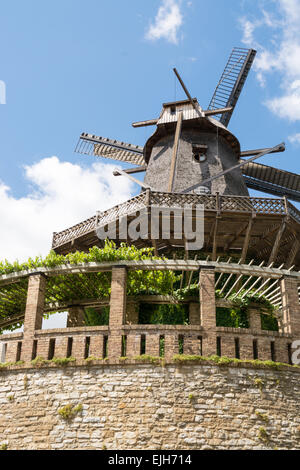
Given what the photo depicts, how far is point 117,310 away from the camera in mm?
10844

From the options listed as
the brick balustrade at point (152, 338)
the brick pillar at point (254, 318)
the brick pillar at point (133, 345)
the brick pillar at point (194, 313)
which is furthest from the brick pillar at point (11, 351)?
the brick pillar at point (254, 318)

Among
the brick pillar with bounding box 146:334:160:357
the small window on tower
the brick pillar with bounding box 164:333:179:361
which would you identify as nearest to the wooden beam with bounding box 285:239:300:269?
the small window on tower

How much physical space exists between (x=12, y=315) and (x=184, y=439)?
7062 millimetres

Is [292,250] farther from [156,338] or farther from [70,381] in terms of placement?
[70,381]

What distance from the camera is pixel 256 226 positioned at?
1748 cm

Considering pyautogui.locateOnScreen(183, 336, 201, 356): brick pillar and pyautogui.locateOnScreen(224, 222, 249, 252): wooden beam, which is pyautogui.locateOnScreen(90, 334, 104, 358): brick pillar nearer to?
pyautogui.locateOnScreen(183, 336, 201, 356): brick pillar

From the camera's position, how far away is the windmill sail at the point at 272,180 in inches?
980

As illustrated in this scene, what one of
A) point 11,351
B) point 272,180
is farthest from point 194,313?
point 272,180

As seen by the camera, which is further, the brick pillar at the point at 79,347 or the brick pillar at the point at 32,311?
the brick pillar at the point at 32,311

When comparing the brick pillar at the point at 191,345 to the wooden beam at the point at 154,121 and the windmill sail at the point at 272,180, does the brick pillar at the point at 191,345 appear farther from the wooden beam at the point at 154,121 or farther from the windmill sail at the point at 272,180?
the windmill sail at the point at 272,180

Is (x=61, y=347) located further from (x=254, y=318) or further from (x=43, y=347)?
(x=254, y=318)

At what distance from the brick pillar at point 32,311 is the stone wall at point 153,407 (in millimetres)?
605
